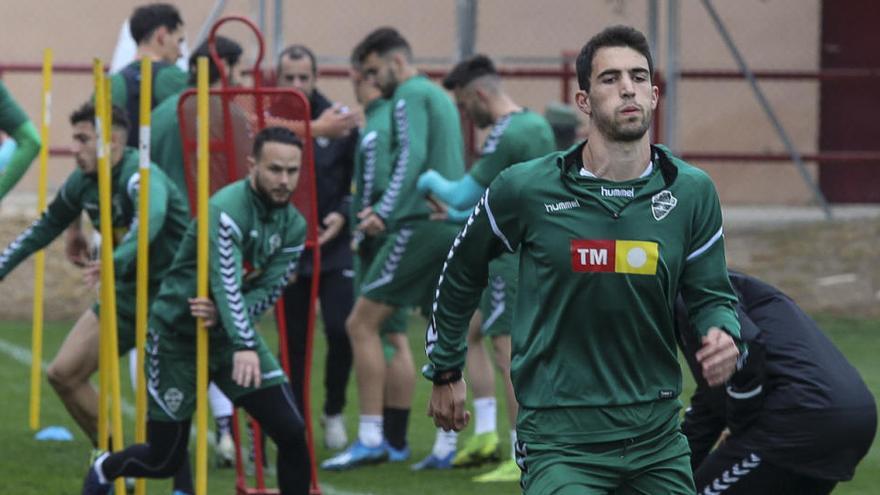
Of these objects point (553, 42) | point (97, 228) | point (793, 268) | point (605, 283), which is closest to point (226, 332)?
point (97, 228)

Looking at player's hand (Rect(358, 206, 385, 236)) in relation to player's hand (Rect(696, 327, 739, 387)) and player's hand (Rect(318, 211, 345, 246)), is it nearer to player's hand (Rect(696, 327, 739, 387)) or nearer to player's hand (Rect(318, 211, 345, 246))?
player's hand (Rect(318, 211, 345, 246))

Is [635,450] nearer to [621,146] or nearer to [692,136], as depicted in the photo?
[621,146]

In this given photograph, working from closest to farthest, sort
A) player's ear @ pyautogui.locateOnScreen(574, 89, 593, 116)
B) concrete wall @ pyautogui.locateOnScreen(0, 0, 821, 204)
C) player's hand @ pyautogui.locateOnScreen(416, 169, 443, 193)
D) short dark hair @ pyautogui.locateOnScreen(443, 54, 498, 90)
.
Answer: player's ear @ pyautogui.locateOnScreen(574, 89, 593, 116), short dark hair @ pyautogui.locateOnScreen(443, 54, 498, 90), player's hand @ pyautogui.locateOnScreen(416, 169, 443, 193), concrete wall @ pyautogui.locateOnScreen(0, 0, 821, 204)

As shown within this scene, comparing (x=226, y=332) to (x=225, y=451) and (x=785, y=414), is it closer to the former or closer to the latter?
(x=225, y=451)

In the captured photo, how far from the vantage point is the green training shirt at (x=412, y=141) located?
9531mm

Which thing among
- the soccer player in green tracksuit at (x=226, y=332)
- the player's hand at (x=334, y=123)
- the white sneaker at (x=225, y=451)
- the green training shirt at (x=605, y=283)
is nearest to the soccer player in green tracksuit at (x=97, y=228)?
the soccer player in green tracksuit at (x=226, y=332)

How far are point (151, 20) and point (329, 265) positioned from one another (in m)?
1.65

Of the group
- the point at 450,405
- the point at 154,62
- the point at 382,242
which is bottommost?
the point at 450,405

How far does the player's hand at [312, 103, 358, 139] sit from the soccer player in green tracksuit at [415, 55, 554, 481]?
0.54 metres

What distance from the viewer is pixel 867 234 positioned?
1591 cm

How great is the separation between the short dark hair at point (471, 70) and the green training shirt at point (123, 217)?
1575mm

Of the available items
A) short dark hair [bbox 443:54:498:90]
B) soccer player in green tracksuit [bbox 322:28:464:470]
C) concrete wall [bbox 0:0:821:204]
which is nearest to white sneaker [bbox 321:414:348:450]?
soccer player in green tracksuit [bbox 322:28:464:470]

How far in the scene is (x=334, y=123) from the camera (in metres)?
9.48

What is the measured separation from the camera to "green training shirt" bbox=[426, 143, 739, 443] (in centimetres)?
514
